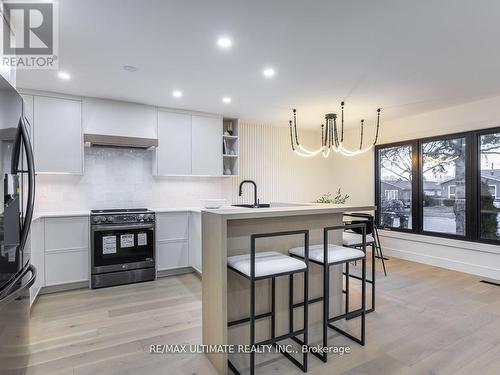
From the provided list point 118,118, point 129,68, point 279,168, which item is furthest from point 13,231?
point 279,168

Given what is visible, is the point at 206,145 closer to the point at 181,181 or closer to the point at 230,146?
the point at 230,146

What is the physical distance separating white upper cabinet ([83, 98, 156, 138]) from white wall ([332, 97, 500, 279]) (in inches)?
159

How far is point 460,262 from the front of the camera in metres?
4.43

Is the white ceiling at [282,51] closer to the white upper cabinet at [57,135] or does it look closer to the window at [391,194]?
the white upper cabinet at [57,135]

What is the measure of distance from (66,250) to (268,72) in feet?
10.7

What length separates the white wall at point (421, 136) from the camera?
4141mm

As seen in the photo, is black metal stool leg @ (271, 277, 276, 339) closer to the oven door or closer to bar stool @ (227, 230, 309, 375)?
bar stool @ (227, 230, 309, 375)

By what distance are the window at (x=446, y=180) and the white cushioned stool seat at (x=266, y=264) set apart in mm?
3820

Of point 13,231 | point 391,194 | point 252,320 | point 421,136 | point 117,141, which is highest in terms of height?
point 421,136

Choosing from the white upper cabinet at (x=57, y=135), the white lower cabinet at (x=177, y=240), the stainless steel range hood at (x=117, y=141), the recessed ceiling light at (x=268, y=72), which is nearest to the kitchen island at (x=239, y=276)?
the recessed ceiling light at (x=268, y=72)

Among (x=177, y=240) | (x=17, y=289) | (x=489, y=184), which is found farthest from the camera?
(x=177, y=240)

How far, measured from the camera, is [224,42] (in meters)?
2.51

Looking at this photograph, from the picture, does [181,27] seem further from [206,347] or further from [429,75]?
[429,75]

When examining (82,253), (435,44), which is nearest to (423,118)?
(435,44)
